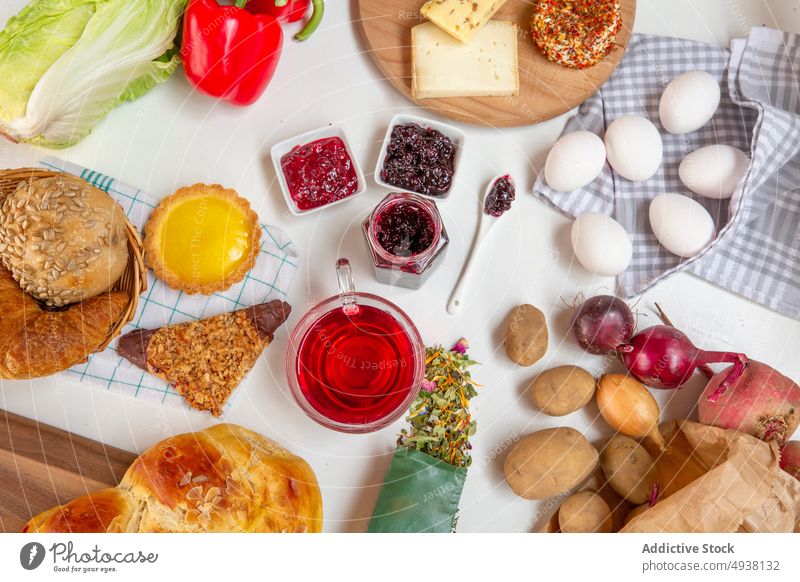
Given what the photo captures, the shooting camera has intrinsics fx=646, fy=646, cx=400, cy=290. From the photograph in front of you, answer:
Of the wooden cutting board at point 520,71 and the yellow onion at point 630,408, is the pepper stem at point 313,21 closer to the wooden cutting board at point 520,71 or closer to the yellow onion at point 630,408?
the wooden cutting board at point 520,71

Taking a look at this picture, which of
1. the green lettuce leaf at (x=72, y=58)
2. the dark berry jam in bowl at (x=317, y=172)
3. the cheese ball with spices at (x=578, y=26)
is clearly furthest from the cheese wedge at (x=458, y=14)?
the green lettuce leaf at (x=72, y=58)

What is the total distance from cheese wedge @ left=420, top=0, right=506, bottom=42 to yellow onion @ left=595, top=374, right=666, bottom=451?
3.51ft

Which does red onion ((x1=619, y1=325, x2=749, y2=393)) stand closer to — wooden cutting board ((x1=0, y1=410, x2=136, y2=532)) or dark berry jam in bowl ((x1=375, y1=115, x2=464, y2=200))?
dark berry jam in bowl ((x1=375, y1=115, x2=464, y2=200))

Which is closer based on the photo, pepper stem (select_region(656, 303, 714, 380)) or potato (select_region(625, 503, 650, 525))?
potato (select_region(625, 503, 650, 525))

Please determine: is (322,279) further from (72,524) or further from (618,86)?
(618,86)

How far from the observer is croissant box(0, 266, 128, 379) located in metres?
1.48

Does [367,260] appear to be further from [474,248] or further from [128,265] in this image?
[128,265]

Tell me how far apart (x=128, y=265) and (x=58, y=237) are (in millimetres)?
194

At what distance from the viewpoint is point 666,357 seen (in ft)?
5.86

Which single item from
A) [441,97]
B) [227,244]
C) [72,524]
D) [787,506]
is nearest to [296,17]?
[441,97]

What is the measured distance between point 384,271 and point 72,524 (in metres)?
0.98

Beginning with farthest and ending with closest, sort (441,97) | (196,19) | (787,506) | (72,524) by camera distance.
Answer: (441,97), (196,19), (787,506), (72,524)

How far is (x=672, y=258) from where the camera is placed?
1.89 m

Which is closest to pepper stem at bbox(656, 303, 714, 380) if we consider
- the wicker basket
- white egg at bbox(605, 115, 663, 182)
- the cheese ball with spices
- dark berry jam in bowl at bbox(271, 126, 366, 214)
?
white egg at bbox(605, 115, 663, 182)
